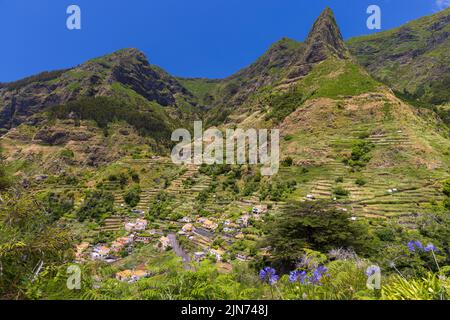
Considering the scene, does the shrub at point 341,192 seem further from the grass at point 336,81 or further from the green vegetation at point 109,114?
the green vegetation at point 109,114

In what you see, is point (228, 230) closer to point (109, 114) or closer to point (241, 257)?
point (241, 257)

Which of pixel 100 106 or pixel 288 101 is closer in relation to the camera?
pixel 288 101

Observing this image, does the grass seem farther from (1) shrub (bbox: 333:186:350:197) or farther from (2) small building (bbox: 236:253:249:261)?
(2) small building (bbox: 236:253:249:261)

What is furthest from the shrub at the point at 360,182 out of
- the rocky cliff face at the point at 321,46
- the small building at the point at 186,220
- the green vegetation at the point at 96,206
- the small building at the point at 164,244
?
the rocky cliff face at the point at 321,46

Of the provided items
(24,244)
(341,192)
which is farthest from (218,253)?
(24,244)

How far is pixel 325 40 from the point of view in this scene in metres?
92.9

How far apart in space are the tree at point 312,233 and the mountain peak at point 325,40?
81893 millimetres

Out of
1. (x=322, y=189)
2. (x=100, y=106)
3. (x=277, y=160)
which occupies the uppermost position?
(x=100, y=106)

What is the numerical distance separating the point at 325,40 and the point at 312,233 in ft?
308
